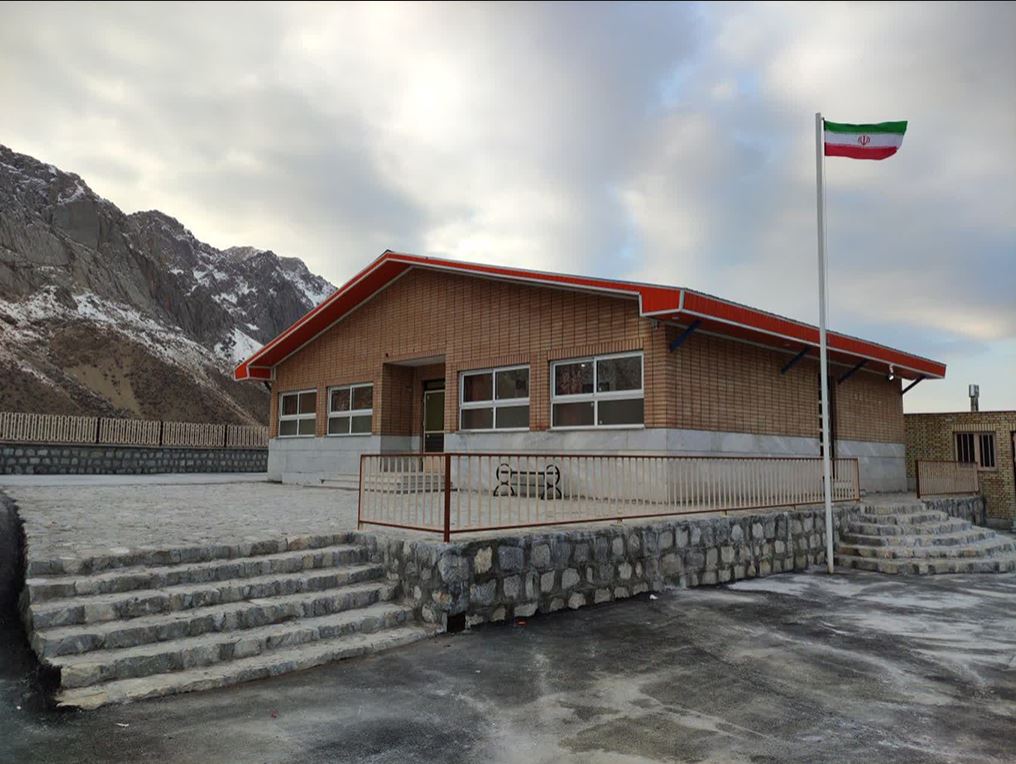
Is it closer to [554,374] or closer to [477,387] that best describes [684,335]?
[554,374]

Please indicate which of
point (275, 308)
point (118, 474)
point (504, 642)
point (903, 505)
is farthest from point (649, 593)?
point (275, 308)

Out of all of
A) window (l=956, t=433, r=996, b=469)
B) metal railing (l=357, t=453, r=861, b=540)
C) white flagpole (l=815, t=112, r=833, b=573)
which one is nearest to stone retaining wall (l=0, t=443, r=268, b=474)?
metal railing (l=357, t=453, r=861, b=540)

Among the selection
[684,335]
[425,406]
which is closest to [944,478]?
[684,335]

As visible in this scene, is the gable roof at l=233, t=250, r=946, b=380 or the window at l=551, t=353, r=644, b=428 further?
the window at l=551, t=353, r=644, b=428

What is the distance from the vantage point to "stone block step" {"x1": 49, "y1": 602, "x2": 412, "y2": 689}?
16.1 ft

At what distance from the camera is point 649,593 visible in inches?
331

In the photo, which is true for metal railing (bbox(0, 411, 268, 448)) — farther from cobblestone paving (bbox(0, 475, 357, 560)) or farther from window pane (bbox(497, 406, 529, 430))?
window pane (bbox(497, 406, 529, 430))

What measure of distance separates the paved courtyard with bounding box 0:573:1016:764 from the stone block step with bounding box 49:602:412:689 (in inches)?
13.1

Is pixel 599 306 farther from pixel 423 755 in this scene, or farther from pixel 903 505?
pixel 423 755

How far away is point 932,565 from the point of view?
10539 millimetres

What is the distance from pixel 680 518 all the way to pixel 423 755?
19.6 ft

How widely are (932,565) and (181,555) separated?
1039 cm

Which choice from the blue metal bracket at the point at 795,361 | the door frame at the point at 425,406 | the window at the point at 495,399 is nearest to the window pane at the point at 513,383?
the window at the point at 495,399

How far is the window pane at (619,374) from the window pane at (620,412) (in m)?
0.24
